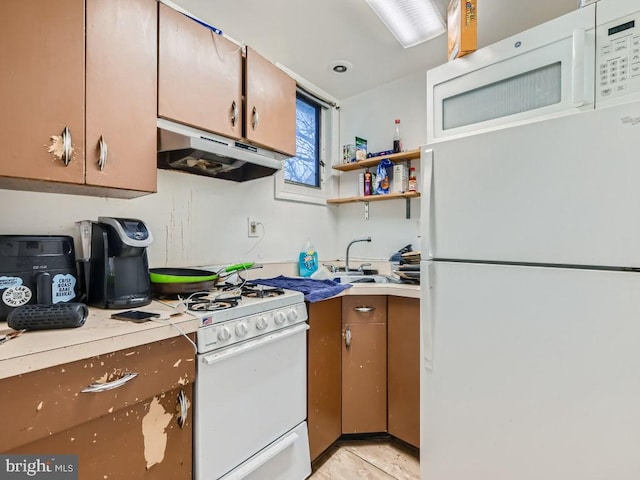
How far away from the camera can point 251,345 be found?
4.04 ft

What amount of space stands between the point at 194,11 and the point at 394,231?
75.4 inches

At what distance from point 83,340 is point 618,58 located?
6.09ft

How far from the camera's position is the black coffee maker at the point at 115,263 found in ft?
3.79

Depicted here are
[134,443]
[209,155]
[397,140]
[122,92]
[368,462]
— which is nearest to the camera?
[134,443]

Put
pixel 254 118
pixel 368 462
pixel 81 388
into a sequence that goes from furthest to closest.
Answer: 1. pixel 368 462
2. pixel 254 118
3. pixel 81 388

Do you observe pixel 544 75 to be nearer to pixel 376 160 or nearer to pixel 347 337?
pixel 376 160

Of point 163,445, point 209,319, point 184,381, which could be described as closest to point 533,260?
point 209,319

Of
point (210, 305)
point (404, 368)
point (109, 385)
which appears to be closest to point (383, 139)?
point (404, 368)

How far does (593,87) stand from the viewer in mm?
1062

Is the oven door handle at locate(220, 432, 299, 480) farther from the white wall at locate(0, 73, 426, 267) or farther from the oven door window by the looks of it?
the white wall at locate(0, 73, 426, 267)

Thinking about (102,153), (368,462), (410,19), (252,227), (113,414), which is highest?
(410,19)

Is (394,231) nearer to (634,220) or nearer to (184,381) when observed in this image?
(634,220)

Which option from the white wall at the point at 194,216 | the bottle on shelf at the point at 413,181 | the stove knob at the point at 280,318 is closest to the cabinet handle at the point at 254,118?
the white wall at the point at 194,216

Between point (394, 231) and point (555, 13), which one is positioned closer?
point (555, 13)
